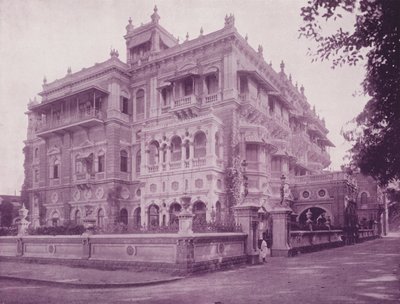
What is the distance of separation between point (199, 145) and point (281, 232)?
430 inches

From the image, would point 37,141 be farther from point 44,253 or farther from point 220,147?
point 44,253

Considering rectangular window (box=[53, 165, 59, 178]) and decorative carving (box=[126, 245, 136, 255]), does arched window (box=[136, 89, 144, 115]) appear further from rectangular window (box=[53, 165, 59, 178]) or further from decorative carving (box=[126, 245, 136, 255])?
decorative carving (box=[126, 245, 136, 255])

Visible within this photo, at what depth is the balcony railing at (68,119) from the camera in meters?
35.3

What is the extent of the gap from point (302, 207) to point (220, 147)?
13.0m

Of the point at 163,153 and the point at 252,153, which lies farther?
the point at 252,153

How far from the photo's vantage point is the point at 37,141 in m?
43.3

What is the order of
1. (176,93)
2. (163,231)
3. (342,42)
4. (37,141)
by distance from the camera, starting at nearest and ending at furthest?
(342,42)
(163,231)
(176,93)
(37,141)

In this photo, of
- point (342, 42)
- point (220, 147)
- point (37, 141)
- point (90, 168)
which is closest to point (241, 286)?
point (342, 42)

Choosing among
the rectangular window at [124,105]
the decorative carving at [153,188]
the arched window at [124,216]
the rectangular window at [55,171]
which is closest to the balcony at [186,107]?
the decorative carving at [153,188]

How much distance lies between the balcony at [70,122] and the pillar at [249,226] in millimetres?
20361

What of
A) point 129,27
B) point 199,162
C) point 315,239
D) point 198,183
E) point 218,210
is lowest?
point 315,239

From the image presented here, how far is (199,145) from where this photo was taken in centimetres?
2986

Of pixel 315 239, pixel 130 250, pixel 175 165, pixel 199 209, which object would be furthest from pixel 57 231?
pixel 315 239

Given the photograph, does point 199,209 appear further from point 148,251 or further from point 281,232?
point 148,251
